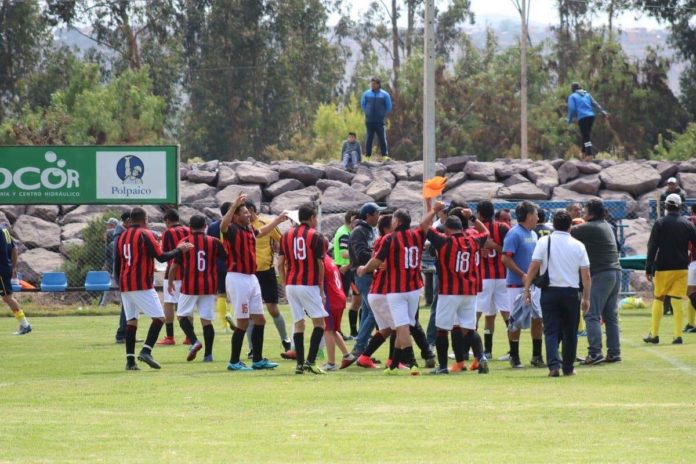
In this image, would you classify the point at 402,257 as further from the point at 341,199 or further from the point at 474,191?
the point at 474,191

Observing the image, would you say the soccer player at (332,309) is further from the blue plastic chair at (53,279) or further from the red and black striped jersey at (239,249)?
the blue plastic chair at (53,279)

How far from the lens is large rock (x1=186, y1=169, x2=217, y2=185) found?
38125 millimetres

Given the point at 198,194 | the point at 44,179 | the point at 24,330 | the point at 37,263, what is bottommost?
the point at 24,330

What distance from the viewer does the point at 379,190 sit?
118 feet

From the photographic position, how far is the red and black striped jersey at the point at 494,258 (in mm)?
16844

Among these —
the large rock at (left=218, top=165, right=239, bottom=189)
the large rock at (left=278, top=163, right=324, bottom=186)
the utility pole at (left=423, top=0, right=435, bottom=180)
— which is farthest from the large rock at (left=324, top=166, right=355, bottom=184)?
the utility pole at (left=423, top=0, right=435, bottom=180)

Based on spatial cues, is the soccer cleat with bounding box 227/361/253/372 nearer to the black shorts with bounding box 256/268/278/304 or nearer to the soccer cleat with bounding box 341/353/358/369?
the soccer cleat with bounding box 341/353/358/369

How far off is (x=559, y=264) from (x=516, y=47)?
60055mm

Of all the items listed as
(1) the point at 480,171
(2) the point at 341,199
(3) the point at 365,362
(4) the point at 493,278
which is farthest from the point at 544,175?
(3) the point at 365,362

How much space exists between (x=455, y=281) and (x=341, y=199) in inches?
803

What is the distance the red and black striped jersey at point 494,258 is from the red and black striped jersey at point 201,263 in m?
3.17

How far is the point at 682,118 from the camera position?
6088 cm

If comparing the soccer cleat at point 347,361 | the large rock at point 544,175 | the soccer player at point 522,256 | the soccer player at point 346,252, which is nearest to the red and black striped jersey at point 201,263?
the soccer cleat at point 347,361

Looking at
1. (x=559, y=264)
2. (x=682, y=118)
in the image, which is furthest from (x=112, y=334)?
(x=682, y=118)
